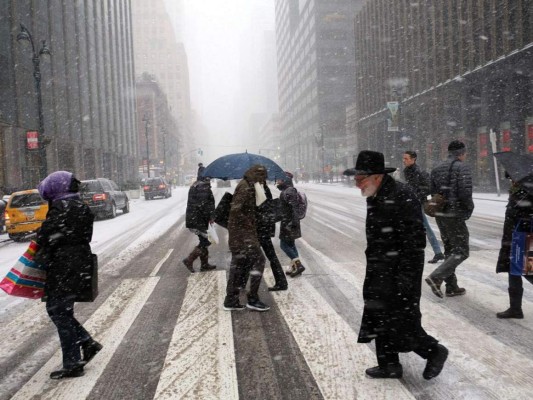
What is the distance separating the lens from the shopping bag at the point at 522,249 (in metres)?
4.56

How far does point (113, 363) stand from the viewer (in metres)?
4.20

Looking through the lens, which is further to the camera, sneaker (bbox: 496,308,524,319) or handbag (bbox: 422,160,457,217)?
handbag (bbox: 422,160,457,217)

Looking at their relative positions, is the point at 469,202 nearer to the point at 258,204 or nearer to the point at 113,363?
the point at 258,204

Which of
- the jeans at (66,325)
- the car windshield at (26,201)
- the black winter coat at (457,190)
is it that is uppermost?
the black winter coat at (457,190)

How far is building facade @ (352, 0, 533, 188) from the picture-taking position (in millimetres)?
26969

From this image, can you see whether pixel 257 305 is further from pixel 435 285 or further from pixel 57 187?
pixel 57 187

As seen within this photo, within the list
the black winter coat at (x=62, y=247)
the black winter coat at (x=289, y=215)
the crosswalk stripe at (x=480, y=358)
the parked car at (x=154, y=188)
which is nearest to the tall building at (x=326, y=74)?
the parked car at (x=154, y=188)

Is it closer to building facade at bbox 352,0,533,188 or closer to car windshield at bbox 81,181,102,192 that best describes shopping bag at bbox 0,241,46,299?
car windshield at bbox 81,181,102,192

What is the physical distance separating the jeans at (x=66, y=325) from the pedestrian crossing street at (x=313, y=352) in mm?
197

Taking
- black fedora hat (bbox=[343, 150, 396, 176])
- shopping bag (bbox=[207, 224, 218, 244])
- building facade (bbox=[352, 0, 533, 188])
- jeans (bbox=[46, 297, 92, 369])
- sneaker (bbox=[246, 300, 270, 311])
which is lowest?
sneaker (bbox=[246, 300, 270, 311])

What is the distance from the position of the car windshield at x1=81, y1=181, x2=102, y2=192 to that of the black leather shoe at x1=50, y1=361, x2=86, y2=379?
16.9 m

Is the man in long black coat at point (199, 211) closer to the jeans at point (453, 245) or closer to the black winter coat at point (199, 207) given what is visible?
the black winter coat at point (199, 207)

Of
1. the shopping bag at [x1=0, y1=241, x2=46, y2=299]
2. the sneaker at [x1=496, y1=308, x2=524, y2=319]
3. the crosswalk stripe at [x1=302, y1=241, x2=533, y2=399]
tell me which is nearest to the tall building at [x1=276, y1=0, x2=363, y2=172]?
the sneaker at [x1=496, y1=308, x2=524, y2=319]

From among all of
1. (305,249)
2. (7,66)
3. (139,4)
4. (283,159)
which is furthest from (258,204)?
(139,4)
